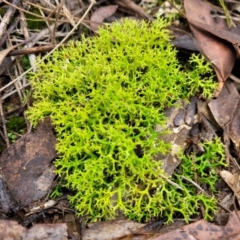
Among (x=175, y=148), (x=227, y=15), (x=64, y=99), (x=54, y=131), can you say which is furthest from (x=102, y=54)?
(x=227, y=15)

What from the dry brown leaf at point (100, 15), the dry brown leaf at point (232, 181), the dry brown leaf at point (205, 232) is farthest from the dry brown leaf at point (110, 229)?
the dry brown leaf at point (100, 15)

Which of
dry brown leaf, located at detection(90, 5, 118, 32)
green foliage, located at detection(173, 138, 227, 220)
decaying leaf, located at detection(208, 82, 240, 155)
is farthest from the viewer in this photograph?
dry brown leaf, located at detection(90, 5, 118, 32)

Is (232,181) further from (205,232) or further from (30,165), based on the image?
(30,165)

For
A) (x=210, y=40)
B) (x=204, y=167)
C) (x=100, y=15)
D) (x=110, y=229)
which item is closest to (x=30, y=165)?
(x=110, y=229)

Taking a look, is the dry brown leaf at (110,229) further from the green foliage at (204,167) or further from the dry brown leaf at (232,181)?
the dry brown leaf at (232,181)

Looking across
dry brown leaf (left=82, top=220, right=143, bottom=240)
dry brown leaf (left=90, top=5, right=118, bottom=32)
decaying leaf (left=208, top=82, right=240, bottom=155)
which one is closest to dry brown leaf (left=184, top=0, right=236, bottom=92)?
decaying leaf (left=208, top=82, right=240, bottom=155)

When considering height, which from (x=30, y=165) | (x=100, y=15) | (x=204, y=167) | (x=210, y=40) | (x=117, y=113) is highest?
(x=100, y=15)

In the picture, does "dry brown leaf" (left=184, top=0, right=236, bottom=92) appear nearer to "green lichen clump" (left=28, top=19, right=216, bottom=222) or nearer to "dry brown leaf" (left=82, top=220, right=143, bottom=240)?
"green lichen clump" (left=28, top=19, right=216, bottom=222)
